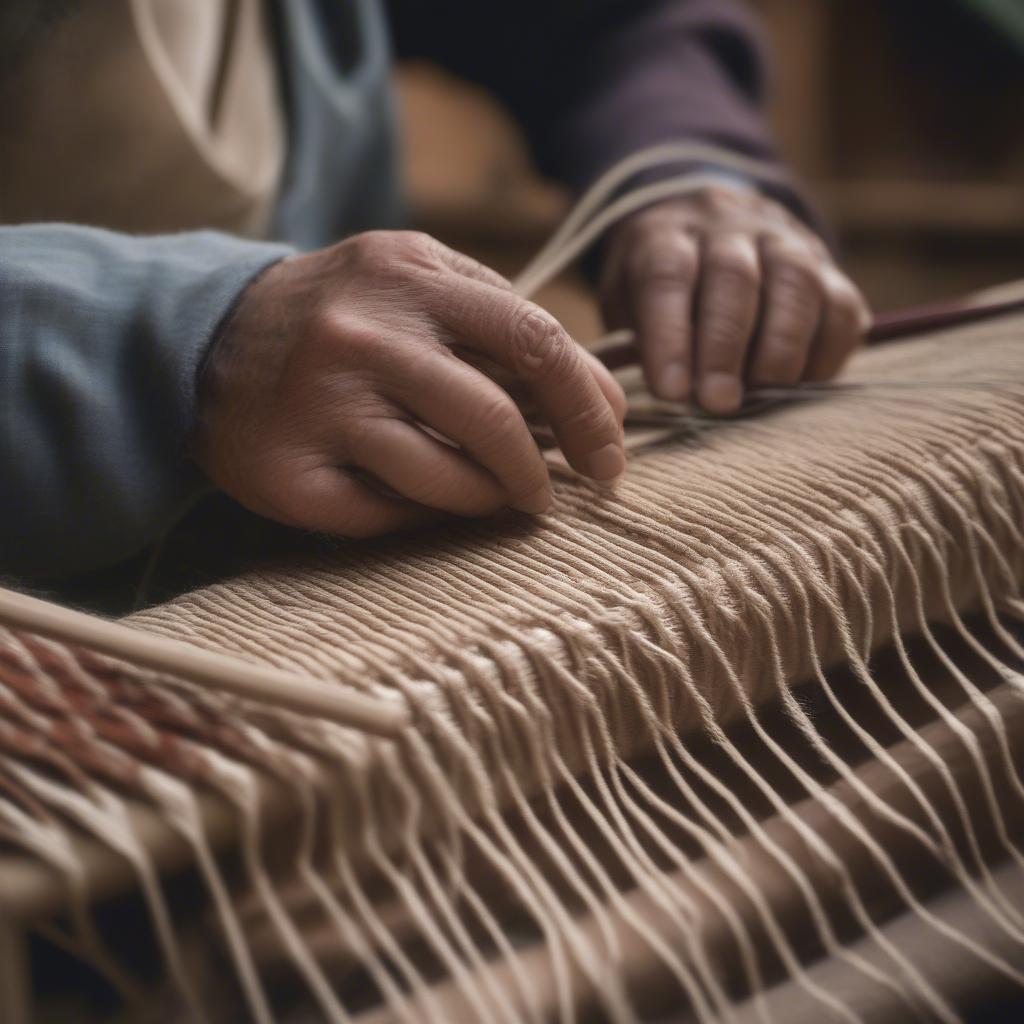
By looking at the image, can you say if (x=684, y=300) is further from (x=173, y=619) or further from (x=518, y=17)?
(x=518, y=17)

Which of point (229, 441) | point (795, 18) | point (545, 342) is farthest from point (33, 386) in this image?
point (795, 18)

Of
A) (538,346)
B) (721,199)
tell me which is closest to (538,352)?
(538,346)

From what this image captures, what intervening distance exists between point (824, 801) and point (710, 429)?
28 centimetres

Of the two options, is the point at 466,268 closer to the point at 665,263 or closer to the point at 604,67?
the point at 665,263

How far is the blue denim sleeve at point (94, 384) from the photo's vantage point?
46 cm

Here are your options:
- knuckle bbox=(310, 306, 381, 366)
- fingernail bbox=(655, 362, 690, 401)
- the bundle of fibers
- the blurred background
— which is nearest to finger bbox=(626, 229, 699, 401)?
fingernail bbox=(655, 362, 690, 401)

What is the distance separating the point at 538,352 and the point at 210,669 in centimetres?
20

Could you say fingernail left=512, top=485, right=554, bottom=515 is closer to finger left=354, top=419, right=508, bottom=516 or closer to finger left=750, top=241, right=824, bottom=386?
finger left=354, top=419, right=508, bottom=516

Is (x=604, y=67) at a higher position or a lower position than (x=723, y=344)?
higher

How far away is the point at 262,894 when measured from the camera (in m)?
0.31

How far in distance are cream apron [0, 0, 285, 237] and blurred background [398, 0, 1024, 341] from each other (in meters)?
1.60

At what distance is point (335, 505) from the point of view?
465 mm

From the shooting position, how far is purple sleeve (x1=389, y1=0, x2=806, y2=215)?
1.08 metres

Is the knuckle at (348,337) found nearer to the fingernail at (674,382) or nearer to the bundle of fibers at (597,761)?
the bundle of fibers at (597,761)
